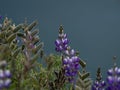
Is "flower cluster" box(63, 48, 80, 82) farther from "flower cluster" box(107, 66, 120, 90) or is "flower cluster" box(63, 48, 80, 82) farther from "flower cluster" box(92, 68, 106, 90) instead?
"flower cluster" box(107, 66, 120, 90)

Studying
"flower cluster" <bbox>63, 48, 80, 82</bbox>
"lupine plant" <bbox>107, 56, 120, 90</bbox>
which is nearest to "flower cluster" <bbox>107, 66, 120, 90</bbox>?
"lupine plant" <bbox>107, 56, 120, 90</bbox>

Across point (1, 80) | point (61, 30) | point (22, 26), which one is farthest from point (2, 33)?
point (1, 80)

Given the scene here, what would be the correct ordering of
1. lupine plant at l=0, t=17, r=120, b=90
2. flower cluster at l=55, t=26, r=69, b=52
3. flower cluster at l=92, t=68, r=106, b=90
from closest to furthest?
lupine plant at l=0, t=17, r=120, b=90
flower cluster at l=92, t=68, r=106, b=90
flower cluster at l=55, t=26, r=69, b=52

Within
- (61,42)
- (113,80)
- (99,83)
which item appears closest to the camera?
(113,80)

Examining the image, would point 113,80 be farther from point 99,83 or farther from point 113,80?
point 99,83

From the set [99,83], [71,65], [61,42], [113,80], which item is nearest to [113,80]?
[113,80]

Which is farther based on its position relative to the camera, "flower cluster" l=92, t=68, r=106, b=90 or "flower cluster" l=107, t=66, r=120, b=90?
"flower cluster" l=92, t=68, r=106, b=90

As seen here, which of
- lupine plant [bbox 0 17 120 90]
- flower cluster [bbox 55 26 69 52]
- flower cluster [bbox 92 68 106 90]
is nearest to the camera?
lupine plant [bbox 0 17 120 90]

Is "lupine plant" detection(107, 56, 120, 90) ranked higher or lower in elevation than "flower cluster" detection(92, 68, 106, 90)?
lower

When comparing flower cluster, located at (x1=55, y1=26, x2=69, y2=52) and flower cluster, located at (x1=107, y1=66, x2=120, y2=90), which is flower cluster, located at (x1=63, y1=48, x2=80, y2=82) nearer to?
flower cluster, located at (x1=55, y1=26, x2=69, y2=52)

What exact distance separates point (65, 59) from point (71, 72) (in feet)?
0.40

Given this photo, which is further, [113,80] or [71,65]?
[71,65]

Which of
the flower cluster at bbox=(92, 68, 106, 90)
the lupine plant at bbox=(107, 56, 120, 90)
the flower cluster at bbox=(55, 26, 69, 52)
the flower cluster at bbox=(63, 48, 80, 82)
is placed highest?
the flower cluster at bbox=(55, 26, 69, 52)

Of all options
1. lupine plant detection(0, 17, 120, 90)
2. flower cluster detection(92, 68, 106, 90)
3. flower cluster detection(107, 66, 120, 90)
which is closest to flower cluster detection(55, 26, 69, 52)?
lupine plant detection(0, 17, 120, 90)
